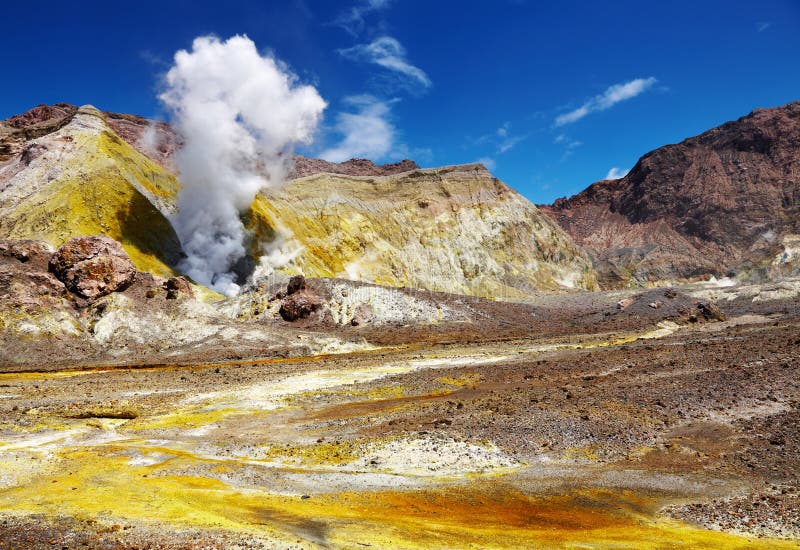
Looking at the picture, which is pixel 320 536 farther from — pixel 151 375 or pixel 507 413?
pixel 151 375

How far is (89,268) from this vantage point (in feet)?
198

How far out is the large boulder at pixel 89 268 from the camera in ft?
197

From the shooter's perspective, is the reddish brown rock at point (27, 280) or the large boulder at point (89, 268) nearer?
the reddish brown rock at point (27, 280)

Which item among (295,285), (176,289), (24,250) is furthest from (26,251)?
(295,285)

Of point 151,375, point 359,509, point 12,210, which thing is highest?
point 12,210

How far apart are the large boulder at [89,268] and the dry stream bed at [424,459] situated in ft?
75.0

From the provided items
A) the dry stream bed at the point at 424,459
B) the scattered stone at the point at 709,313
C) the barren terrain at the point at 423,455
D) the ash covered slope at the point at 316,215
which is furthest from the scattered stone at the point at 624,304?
the dry stream bed at the point at 424,459

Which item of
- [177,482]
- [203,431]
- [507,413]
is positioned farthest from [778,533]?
[203,431]

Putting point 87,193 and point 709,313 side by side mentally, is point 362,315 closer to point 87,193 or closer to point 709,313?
point 87,193

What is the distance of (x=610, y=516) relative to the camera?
14.8 meters

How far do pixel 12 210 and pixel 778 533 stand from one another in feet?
311

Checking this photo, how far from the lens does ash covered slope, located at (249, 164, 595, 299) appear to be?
109875 mm

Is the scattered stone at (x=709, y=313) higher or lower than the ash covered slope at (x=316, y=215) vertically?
lower

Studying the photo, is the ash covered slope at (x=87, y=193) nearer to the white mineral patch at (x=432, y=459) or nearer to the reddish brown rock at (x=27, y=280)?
the reddish brown rock at (x=27, y=280)
